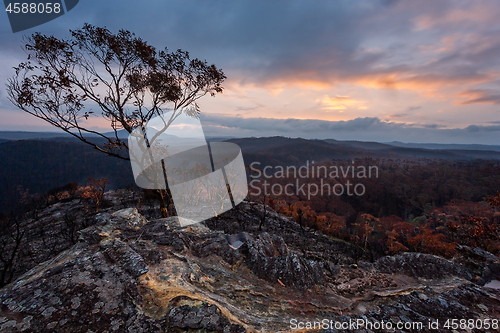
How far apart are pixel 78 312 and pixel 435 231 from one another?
76980 mm

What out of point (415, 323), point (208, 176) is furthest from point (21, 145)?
point (415, 323)

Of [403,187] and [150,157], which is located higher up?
[150,157]

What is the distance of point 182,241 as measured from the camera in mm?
6938

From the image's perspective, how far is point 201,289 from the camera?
4.89 m

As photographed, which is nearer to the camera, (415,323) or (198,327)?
(198,327)

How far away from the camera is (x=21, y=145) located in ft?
566

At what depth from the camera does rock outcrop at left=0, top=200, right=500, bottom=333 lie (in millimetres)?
3404

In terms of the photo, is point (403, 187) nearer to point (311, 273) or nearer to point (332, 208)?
point (332, 208)

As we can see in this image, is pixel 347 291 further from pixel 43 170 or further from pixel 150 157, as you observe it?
pixel 43 170

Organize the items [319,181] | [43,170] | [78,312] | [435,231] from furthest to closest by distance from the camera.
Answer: [43,170] → [319,181] → [435,231] → [78,312]

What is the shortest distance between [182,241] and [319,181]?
4102 inches

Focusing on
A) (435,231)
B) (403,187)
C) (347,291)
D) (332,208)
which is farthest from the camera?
(403,187)

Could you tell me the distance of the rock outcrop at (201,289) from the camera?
3.40 m

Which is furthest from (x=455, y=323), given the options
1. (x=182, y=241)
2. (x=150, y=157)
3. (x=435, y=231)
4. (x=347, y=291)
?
(x=435, y=231)
